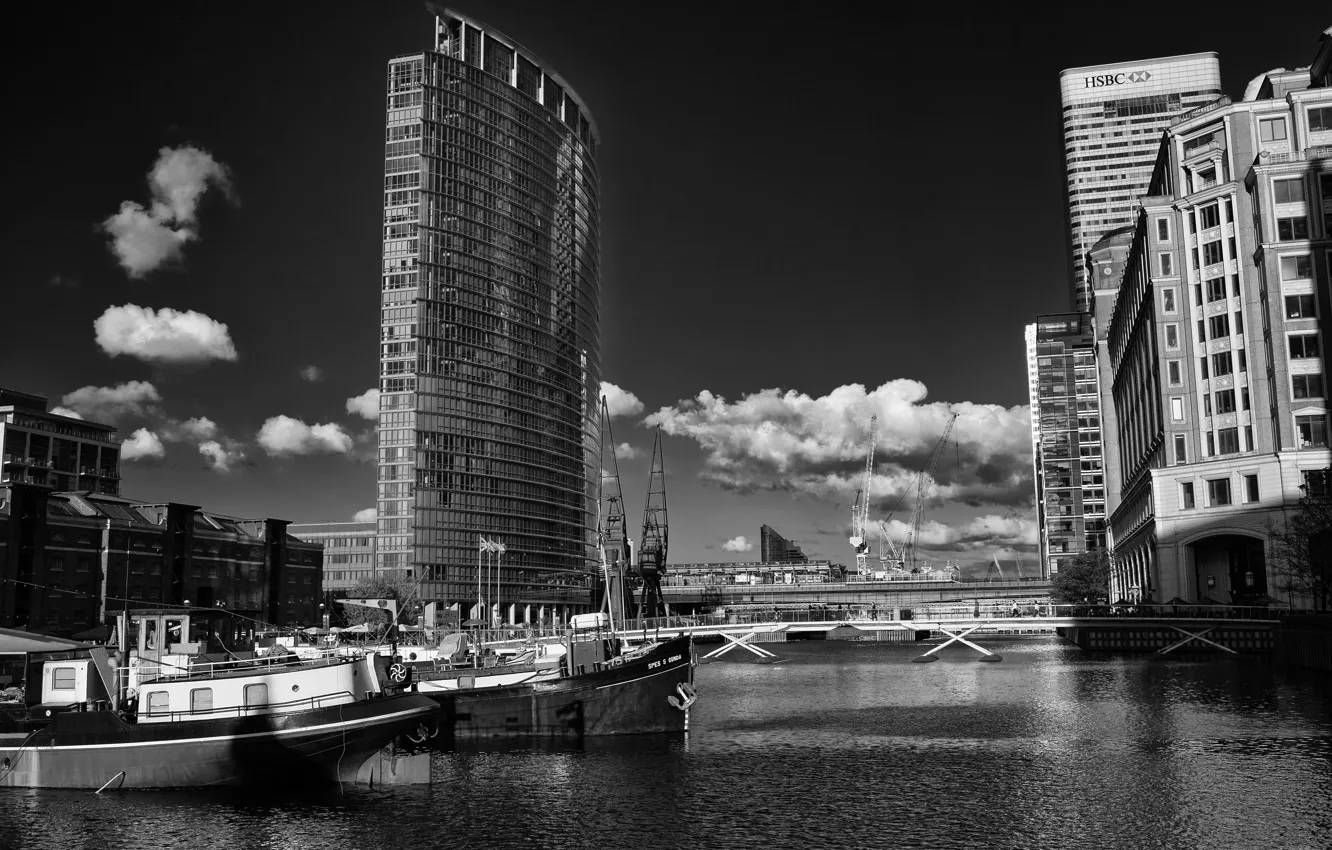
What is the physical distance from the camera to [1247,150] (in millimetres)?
130000

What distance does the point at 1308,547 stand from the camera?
338 feet

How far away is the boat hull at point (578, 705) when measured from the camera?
2501 inches

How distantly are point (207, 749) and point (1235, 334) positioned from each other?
122 metres

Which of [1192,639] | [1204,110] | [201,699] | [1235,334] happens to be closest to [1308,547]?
[1192,639]

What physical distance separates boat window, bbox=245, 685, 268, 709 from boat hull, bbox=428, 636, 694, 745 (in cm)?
1599

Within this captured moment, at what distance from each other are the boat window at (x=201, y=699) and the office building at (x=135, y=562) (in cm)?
7273

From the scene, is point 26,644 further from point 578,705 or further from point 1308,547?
point 1308,547

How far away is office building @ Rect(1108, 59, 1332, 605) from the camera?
120500 millimetres

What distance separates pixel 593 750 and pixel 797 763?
11.8m

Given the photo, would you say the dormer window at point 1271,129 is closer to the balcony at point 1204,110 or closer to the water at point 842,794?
the balcony at point 1204,110

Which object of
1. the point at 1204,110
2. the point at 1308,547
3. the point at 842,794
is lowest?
the point at 842,794

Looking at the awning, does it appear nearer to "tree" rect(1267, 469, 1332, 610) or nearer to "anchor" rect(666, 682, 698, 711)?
"anchor" rect(666, 682, 698, 711)

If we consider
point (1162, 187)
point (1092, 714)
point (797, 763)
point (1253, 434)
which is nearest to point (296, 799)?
point (797, 763)

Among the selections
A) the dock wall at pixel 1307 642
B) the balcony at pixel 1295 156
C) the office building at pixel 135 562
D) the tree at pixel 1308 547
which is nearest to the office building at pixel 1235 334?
the balcony at pixel 1295 156
